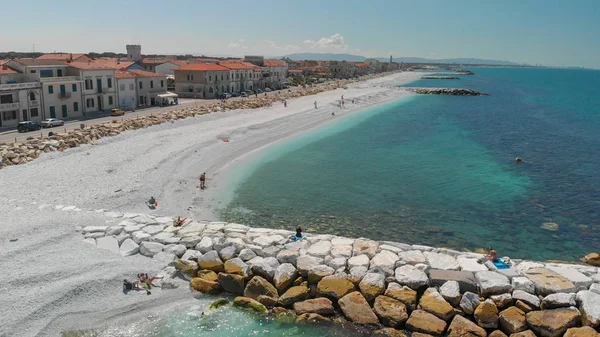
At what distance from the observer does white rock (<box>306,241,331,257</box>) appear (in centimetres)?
2000

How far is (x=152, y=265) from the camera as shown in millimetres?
19672

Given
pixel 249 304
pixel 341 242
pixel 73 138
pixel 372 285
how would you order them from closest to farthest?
pixel 249 304
pixel 372 285
pixel 341 242
pixel 73 138

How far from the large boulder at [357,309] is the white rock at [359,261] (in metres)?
1.66

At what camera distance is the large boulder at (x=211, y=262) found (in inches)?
768

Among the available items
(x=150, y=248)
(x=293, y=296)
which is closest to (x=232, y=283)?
(x=293, y=296)

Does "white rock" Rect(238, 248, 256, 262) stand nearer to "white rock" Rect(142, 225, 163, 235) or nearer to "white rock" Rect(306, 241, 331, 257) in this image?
"white rock" Rect(306, 241, 331, 257)

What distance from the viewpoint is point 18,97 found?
48219 mm

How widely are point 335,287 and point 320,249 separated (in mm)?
2789

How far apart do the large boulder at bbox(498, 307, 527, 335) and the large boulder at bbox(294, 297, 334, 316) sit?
239 inches

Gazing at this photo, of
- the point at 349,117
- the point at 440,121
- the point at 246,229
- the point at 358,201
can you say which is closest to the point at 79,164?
the point at 246,229

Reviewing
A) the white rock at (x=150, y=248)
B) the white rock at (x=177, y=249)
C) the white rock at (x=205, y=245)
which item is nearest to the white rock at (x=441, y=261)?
the white rock at (x=205, y=245)

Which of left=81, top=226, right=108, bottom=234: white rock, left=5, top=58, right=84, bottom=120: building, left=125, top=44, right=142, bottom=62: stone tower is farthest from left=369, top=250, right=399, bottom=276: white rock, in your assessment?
left=125, top=44, right=142, bottom=62: stone tower

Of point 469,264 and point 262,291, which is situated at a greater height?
point 469,264

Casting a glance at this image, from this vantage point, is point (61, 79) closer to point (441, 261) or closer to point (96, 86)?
point (96, 86)
